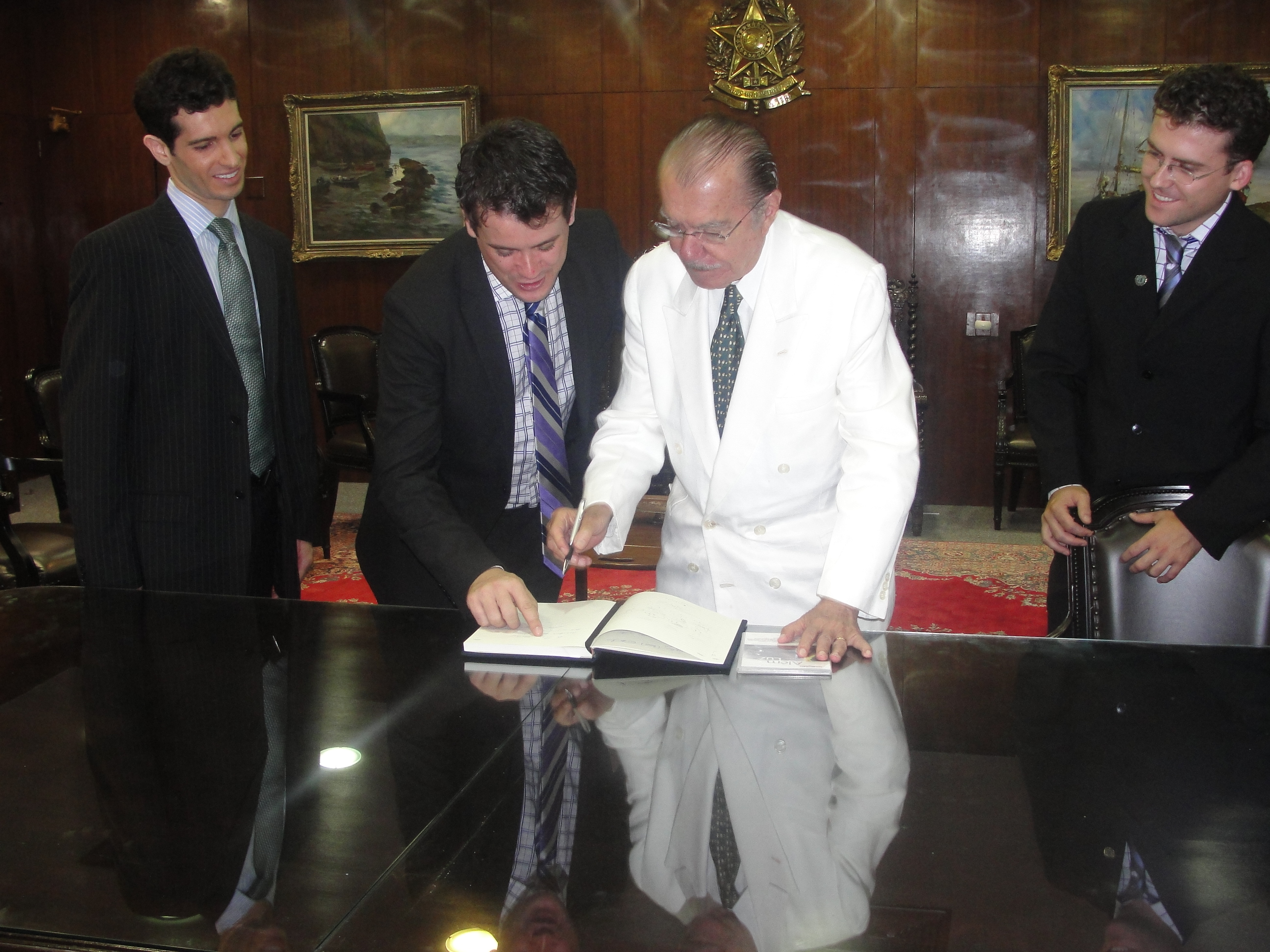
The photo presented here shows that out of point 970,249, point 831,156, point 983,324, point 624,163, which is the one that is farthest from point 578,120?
point 983,324

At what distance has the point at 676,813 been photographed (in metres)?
1.22

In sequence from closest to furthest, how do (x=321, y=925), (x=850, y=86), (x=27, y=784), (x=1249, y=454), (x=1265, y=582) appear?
(x=321, y=925)
(x=27, y=784)
(x=1265, y=582)
(x=1249, y=454)
(x=850, y=86)

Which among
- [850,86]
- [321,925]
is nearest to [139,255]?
[321,925]

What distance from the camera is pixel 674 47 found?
6934 millimetres

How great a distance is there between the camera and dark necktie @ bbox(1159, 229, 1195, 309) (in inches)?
93.6

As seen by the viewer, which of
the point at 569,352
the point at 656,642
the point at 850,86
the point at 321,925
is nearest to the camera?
the point at 321,925

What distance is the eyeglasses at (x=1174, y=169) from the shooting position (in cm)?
221

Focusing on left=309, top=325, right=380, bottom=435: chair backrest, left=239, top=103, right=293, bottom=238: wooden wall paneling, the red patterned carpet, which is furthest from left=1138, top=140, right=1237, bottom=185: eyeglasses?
left=239, top=103, right=293, bottom=238: wooden wall paneling

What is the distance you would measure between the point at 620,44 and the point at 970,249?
2620 millimetres

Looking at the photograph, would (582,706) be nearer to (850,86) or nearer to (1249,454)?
(1249,454)

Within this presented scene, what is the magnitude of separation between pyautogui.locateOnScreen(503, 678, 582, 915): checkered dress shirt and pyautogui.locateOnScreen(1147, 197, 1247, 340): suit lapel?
1.61m

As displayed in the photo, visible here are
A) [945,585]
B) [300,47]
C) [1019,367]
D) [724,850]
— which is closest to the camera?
[724,850]

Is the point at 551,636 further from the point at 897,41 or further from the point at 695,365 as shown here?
the point at 897,41

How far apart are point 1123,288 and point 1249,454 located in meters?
0.47
